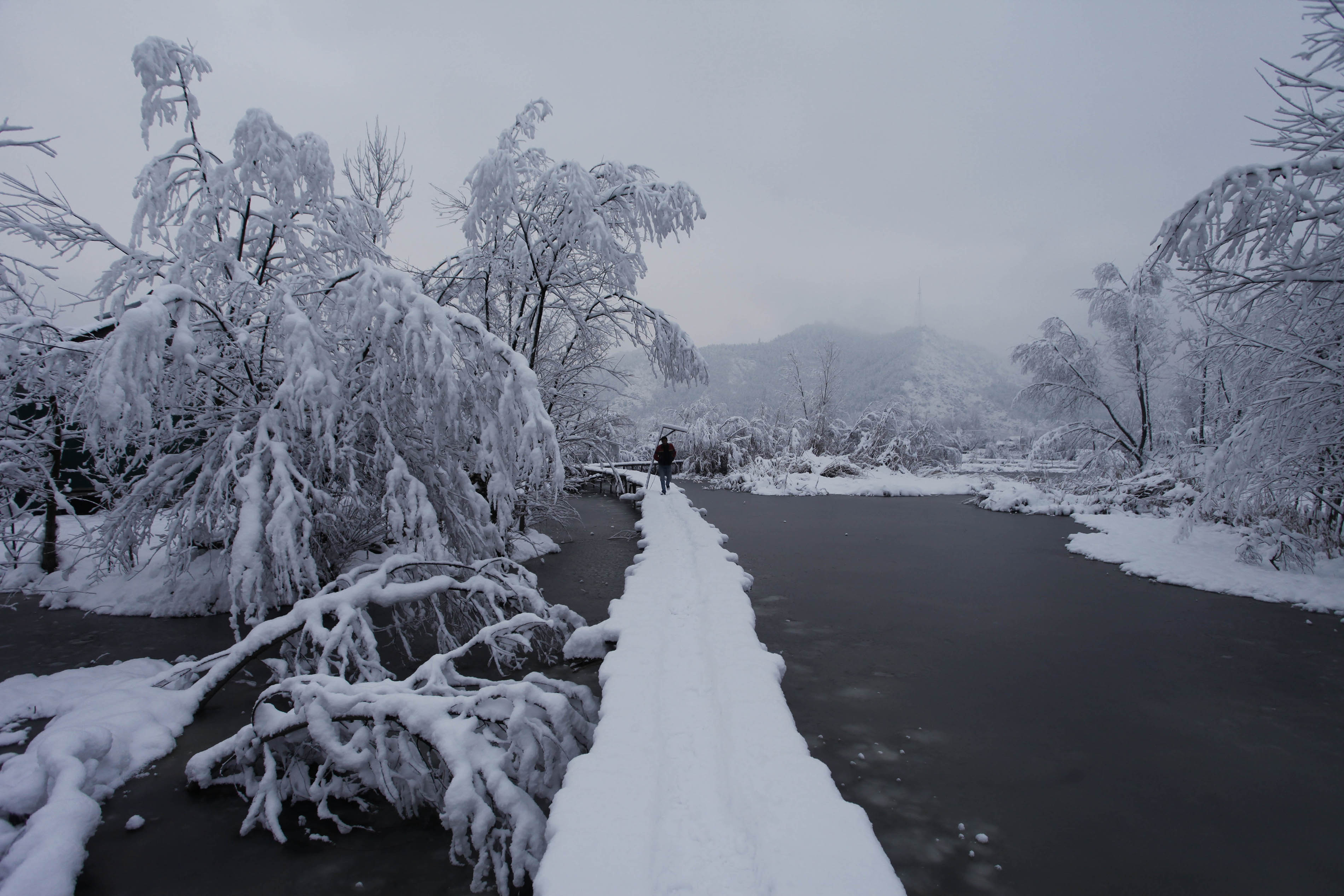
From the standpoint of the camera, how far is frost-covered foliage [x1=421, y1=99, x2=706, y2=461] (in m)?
8.30

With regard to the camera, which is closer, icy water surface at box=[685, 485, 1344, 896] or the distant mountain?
icy water surface at box=[685, 485, 1344, 896]

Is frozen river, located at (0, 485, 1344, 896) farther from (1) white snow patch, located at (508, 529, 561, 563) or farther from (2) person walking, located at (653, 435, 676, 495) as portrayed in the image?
(2) person walking, located at (653, 435, 676, 495)

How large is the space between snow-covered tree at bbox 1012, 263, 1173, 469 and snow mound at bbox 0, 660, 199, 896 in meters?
21.9

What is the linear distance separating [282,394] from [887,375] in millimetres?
112376

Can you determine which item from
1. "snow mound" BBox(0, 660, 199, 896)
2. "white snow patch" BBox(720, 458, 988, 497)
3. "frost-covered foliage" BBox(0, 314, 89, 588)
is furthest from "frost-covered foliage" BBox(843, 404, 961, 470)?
"snow mound" BBox(0, 660, 199, 896)

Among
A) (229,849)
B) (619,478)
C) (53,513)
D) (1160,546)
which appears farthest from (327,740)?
(619,478)

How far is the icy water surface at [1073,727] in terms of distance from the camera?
2713 mm

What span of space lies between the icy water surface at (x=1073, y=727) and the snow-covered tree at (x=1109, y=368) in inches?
498

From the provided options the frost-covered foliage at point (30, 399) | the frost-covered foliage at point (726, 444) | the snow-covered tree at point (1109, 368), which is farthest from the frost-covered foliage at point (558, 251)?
the frost-covered foliage at point (726, 444)

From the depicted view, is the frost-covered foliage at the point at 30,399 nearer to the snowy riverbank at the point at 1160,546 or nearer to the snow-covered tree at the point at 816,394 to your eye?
the snowy riverbank at the point at 1160,546

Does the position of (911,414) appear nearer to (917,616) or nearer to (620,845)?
(917,616)

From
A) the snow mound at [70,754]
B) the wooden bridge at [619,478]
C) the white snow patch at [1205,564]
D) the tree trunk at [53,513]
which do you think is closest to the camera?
the snow mound at [70,754]

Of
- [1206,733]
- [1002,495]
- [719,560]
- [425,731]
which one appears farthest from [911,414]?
[425,731]

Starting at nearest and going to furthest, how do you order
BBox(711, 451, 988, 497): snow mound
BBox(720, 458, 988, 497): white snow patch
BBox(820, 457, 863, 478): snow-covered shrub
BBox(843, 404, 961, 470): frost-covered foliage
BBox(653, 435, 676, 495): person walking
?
1. BBox(653, 435, 676, 495): person walking
2. BBox(720, 458, 988, 497): white snow patch
3. BBox(711, 451, 988, 497): snow mound
4. BBox(820, 457, 863, 478): snow-covered shrub
5. BBox(843, 404, 961, 470): frost-covered foliage
